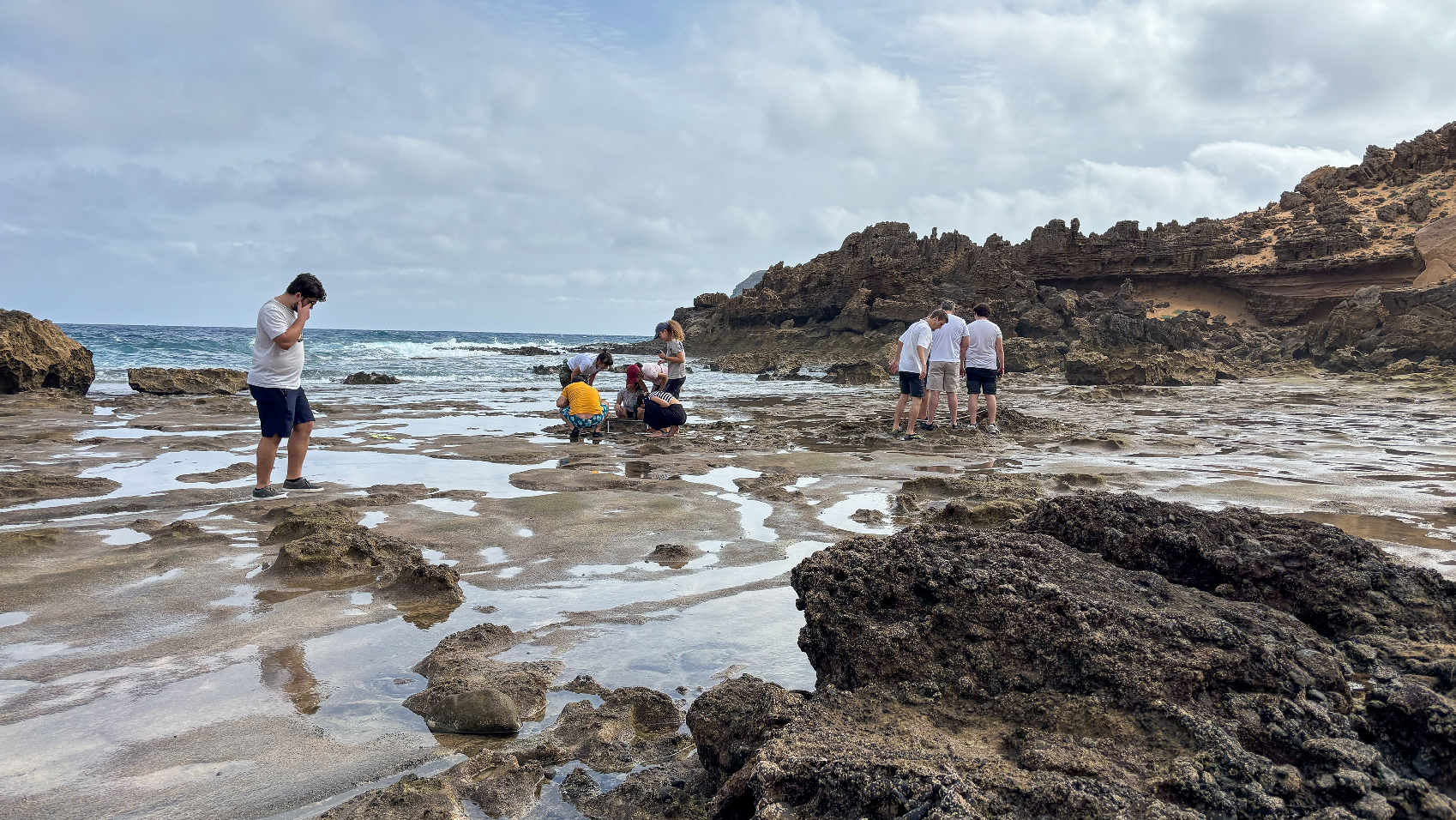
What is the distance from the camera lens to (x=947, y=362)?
9727 mm

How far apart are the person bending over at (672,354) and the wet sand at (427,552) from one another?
0.71 meters

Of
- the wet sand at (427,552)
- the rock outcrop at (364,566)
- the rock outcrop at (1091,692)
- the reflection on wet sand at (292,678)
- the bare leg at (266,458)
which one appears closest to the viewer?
the rock outcrop at (1091,692)

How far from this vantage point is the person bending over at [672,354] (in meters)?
9.55

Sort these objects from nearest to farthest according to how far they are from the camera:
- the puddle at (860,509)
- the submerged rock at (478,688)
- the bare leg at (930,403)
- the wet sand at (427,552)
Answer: the wet sand at (427,552) < the submerged rock at (478,688) < the puddle at (860,509) < the bare leg at (930,403)

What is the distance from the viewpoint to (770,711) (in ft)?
6.05

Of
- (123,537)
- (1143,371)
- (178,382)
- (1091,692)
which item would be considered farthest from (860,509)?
(1143,371)

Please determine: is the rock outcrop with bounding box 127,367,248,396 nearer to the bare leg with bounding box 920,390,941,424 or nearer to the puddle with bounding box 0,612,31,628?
the bare leg with bounding box 920,390,941,424

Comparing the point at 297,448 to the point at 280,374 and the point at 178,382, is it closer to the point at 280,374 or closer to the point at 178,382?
the point at 280,374

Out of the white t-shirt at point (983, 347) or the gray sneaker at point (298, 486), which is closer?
the gray sneaker at point (298, 486)

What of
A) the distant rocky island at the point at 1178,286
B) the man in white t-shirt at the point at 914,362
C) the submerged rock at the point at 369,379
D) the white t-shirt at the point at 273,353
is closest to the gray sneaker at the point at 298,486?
the white t-shirt at the point at 273,353

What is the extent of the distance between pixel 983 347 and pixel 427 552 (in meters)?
7.61

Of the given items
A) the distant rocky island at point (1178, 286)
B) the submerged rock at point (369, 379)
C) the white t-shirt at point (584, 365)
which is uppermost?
the distant rocky island at point (1178, 286)

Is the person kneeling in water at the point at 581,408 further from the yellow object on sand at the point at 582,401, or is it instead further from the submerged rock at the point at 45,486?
the submerged rock at the point at 45,486

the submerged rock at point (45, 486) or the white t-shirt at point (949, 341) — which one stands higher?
the white t-shirt at point (949, 341)
